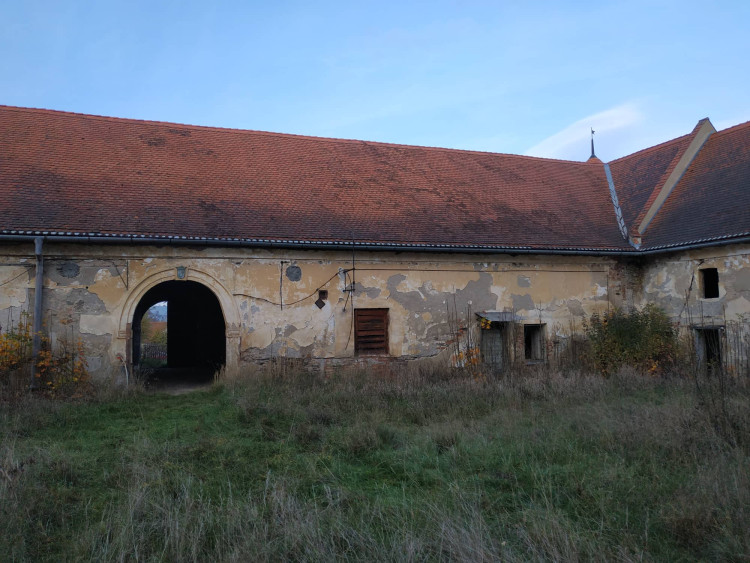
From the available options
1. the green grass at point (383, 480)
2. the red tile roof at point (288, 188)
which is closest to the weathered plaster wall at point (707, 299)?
the red tile roof at point (288, 188)

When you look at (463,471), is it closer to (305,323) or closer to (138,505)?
(138,505)

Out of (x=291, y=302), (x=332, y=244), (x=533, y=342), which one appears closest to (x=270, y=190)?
(x=332, y=244)

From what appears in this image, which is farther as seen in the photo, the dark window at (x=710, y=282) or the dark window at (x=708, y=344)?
the dark window at (x=710, y=282)

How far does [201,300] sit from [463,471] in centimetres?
1569

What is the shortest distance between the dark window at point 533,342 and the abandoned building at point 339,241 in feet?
0.12

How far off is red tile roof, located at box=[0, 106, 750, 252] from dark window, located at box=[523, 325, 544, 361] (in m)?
2.19

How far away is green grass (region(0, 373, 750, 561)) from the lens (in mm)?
4055

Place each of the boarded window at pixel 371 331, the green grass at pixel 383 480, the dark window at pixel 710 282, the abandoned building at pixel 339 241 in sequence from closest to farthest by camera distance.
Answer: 1. the green grass at pixel 383 480
2. the abandoned building at pixel 339 241
3. the boarded window at pixel 371 331
4. the dark window at pixel 710 282

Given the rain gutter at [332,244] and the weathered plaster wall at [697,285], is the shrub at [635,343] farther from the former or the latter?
the rain gutter at [332,244]

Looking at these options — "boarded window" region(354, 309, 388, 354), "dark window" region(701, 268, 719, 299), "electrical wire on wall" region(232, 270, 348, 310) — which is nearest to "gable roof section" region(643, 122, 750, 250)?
"dark window" region(701, 268, 719, 299)

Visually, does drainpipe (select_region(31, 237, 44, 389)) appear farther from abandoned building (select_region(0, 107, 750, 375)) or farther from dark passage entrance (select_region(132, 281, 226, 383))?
dark passage entrance (select_region(132, 281, 226, 383))

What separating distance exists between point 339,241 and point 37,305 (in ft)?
19.6

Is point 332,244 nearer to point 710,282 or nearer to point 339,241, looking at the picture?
point 339,241

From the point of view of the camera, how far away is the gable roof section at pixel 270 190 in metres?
11.9
